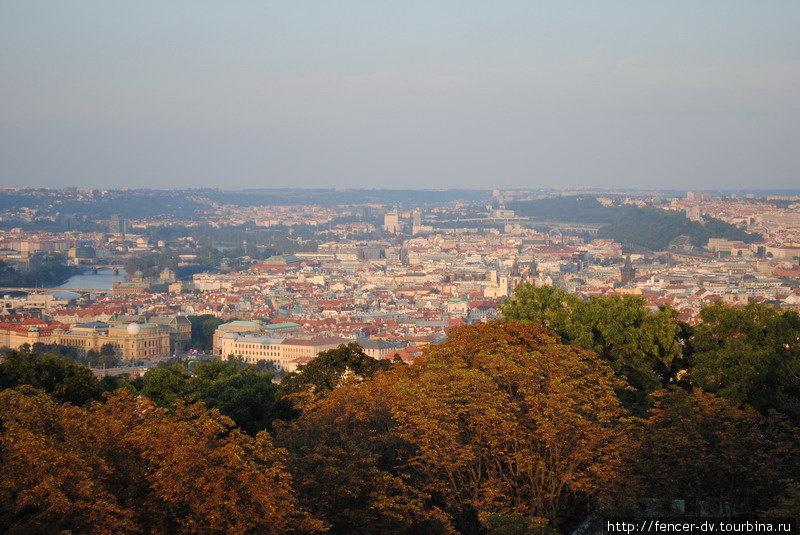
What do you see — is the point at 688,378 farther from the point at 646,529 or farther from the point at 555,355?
the point at 646,529

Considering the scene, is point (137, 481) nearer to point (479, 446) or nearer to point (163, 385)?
point (479, 446)

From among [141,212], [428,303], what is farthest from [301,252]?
[141,212]

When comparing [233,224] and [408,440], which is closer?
[408,440]

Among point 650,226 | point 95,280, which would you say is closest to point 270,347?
point 95,280

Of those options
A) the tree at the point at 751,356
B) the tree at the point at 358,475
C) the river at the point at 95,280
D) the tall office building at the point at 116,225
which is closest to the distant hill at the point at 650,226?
the river at the point at 95,280

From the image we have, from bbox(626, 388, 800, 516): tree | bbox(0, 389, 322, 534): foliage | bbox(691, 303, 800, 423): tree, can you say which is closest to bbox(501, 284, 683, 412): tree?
bbox(691, 303, 800, 423): tree

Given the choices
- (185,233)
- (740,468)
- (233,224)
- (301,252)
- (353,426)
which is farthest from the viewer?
(233,224)
